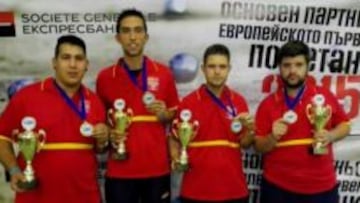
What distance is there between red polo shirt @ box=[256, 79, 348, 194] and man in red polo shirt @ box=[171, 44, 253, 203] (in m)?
0.15

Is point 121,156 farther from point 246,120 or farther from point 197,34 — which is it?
point 197,34

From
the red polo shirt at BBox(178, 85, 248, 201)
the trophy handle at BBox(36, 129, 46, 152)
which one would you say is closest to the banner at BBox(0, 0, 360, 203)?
the red polo shirt at BBox(178, 85, 248, 201)

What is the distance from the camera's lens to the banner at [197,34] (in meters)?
4.25

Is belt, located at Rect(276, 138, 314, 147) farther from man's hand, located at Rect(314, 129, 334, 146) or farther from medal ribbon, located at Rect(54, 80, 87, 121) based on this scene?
medal ribbon, located at Rect(54, 80, 87, 121)

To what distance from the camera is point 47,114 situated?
339 centimetres

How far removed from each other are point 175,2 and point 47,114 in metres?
1.30

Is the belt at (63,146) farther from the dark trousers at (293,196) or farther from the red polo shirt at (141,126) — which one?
the dark trousers at (293,196)

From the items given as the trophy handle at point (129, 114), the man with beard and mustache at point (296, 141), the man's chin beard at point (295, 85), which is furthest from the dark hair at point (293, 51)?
the trophy handle at point (129, 114)

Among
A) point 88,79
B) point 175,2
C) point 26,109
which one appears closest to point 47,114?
point 26,109

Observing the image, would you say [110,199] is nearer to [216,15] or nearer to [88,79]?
[88,79]

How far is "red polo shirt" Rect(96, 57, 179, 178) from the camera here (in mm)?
3789

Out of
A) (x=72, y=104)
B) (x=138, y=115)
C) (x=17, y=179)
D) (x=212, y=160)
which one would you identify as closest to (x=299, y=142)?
(x=212, y=160)

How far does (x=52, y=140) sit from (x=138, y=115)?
0.59 meters

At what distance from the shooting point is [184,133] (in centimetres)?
363
